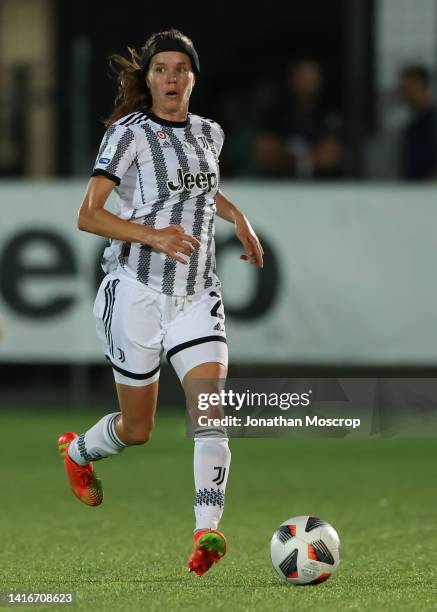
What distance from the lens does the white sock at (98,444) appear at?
289 inches

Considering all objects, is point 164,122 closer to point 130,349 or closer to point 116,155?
point 116,155

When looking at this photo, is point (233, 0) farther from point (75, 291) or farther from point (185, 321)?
point (185, 321)

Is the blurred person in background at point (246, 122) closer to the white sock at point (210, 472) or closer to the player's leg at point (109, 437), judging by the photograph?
the player's leg at point (109, 437)

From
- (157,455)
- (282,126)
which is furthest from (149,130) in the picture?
(282,126)

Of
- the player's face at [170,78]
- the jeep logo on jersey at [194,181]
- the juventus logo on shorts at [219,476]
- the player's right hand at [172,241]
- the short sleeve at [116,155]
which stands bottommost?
the juventus logo on shorts at [219,476]

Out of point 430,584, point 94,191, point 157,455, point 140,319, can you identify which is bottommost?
point 157,455

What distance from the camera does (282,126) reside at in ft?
49.5

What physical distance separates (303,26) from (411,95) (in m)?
5.39

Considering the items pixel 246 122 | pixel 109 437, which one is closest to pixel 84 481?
pixel 109 437

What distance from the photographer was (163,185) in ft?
22.5

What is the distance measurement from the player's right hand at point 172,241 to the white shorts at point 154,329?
0.36 meters

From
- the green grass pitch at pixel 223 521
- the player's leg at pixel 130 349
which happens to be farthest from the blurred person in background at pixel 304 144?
the player's leg at pixel 130 349

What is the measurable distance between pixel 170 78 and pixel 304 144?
761 cm

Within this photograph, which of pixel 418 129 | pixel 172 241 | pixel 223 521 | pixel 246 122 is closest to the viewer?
pixel 172 241
